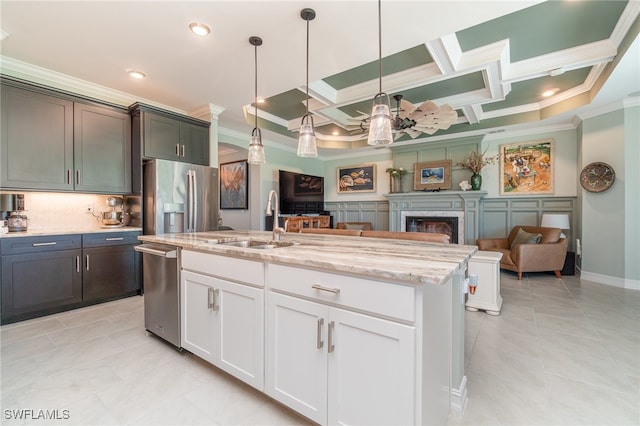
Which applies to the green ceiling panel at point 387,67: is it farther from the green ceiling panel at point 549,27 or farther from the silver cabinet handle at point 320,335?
the silver cabinet handle at point 320,335

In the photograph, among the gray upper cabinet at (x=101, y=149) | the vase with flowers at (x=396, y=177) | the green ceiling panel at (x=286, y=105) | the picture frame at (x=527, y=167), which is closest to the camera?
the gray upper cabinet at (x=101, y=149)

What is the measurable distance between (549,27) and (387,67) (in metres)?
1.60

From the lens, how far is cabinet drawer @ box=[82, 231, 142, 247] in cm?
306

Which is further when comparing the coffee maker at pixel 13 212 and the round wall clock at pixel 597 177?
the round wall clock at pixel 597 177

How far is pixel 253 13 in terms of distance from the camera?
2.19 metres

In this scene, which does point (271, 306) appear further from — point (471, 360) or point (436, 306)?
point (471, 360)

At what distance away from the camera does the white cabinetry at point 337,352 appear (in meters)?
1.06

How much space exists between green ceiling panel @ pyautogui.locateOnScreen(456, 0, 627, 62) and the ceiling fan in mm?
685

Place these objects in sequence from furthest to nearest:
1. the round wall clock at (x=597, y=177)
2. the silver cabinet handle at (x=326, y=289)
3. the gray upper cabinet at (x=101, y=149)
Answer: the round wall clock at (x=597, y=177), the gray upper cabinet at (x=101, y=149), the silver cabinet handle at (x=326, y=289)

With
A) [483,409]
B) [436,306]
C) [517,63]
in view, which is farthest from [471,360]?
[517,63]

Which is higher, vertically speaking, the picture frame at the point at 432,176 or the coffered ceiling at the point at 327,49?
the coffered ceiling at the point at 327,49

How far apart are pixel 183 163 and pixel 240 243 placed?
2301 mm

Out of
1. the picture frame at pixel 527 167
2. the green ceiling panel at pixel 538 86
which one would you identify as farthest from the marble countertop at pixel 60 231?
the picture frame at pixel 527 167

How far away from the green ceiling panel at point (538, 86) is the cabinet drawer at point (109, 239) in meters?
5.66
